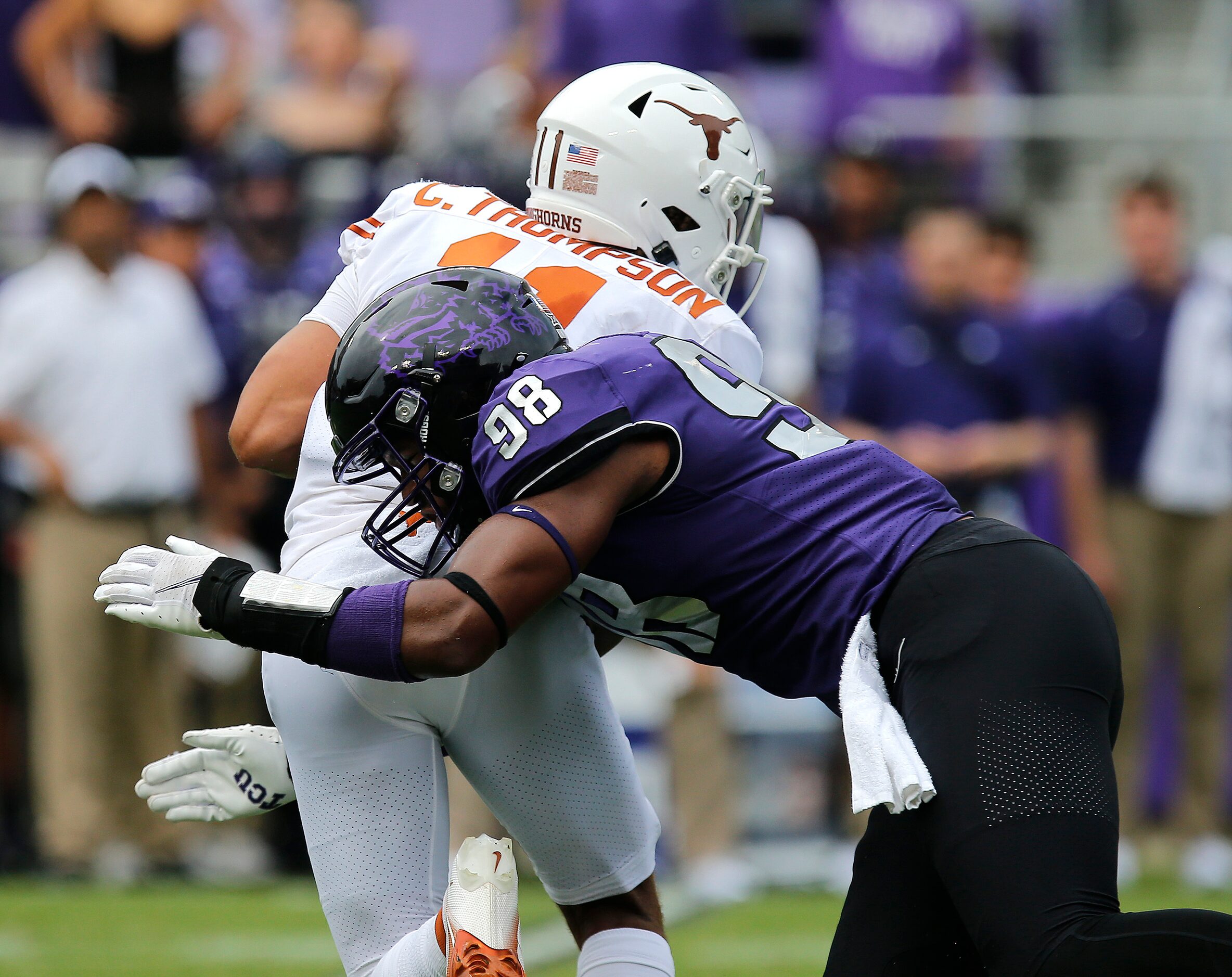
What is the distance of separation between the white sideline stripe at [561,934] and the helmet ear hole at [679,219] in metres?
2.03

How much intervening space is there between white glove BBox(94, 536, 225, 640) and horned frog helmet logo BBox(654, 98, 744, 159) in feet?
4.03

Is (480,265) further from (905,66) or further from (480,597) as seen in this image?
(905,66)

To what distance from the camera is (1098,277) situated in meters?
8.62

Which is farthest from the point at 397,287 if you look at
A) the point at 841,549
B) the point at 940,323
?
the point at 940,323

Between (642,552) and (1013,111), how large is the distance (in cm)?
611

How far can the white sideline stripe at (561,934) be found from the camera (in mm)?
5184

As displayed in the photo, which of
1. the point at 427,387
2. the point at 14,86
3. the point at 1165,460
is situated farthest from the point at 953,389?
the point at 14,86

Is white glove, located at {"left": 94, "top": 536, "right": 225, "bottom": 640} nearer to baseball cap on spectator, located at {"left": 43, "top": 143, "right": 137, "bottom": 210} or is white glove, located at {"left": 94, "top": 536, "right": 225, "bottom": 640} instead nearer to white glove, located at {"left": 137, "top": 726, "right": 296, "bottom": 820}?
white glove, located at {"left": 137, "top": 726, "right": 296, "bottom": 820}

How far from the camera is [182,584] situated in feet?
9.11

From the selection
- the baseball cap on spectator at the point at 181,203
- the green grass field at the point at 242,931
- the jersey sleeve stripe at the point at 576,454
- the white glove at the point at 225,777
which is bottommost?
the green grass field at the point at 242,931

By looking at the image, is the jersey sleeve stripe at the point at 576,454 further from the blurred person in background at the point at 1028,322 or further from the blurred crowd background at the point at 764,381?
the blurred person in background at the point at 1028,322

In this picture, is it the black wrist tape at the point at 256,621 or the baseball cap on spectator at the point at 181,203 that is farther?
the baseball cap on spectator at the point at 181,203

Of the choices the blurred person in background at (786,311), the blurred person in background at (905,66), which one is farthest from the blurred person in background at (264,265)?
the blurred person in background at (905,66)

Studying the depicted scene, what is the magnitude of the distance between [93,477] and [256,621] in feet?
13.9
